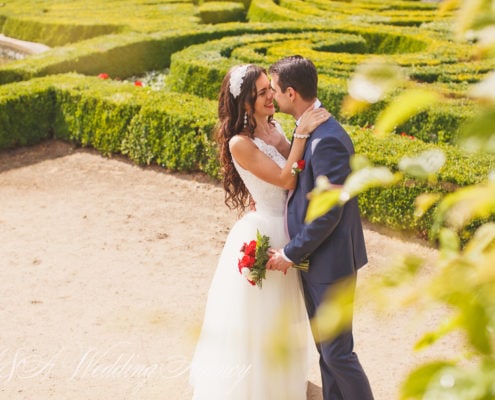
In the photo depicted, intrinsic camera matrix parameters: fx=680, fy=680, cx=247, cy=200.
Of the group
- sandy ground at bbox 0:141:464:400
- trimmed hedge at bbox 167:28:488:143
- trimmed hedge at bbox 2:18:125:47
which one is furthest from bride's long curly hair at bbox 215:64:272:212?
trimmed hedge at bbox 2:18:125:47

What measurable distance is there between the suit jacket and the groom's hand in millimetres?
76

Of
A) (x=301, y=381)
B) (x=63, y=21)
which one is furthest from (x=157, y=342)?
(x=63, y=21)

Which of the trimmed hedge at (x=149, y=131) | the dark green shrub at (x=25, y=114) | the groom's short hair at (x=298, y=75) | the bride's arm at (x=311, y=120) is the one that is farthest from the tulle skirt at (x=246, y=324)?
the dark green shrub at (x=25, y=114)

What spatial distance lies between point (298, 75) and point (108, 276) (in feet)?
11.6

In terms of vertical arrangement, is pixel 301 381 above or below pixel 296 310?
below

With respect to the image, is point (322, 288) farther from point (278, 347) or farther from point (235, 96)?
point (278, 347)

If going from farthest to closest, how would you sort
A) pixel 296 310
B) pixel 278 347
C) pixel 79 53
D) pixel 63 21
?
pixel 63 21 → pixel 79 53 → pixel 296 310 → pixel 278 347

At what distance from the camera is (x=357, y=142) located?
25.7ft

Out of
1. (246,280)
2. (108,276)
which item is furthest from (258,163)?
(108,276)

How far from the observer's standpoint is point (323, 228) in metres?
3.52

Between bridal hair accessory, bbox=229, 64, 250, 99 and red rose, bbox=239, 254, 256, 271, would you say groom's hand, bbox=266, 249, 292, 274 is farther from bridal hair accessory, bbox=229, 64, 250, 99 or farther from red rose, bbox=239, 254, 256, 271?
bridal hair accessory, bbox=229, 64, 250, 99

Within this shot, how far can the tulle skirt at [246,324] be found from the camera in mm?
4133

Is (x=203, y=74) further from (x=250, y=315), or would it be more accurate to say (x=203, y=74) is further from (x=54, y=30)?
(x=54, y=30)

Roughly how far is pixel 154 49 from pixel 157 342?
10405 mm
